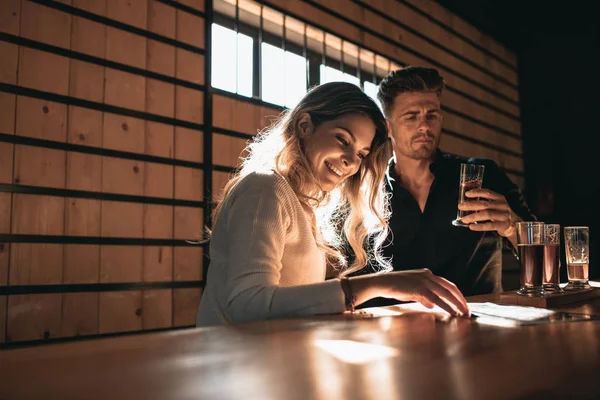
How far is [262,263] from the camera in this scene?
112 centimetres

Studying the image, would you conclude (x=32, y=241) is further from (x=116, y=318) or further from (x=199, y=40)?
(x=199, y=40)

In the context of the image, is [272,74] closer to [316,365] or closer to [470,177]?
[470,177]

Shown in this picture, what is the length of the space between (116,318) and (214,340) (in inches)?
103

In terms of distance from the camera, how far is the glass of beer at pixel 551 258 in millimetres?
1293

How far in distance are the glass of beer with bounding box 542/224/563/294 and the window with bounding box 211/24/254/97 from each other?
9.11ft

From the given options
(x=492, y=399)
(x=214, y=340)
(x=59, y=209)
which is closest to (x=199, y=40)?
(x=59, y=209)

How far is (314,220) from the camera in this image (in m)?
1.49

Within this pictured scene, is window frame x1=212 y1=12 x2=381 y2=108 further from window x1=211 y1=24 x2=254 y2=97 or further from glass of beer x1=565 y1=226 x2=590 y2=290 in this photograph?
glass of beer x1=565 y1=226 x2=590 y2=290

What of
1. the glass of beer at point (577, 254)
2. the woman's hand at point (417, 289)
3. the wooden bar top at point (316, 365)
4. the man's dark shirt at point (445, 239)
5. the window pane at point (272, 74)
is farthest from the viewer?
the window pane at point (272, 74)

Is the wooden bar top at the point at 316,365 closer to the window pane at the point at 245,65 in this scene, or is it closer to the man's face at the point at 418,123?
the man's face at the point at 418,123

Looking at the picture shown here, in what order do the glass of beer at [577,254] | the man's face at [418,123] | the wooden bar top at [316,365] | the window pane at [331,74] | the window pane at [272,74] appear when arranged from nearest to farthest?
the wooden bar top at [316,365]
the glass of beer at [577,254]
the man's face at [418,123]
the window pane at [272,74]
the window pane at [331,74]

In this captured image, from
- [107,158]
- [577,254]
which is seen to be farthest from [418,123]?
[107,158]

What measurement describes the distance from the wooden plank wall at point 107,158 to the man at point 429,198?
1.50 metres

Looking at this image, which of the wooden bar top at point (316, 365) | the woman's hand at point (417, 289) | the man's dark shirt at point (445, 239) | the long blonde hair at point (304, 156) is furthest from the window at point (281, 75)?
the wooden bar top at point (316, 365)
